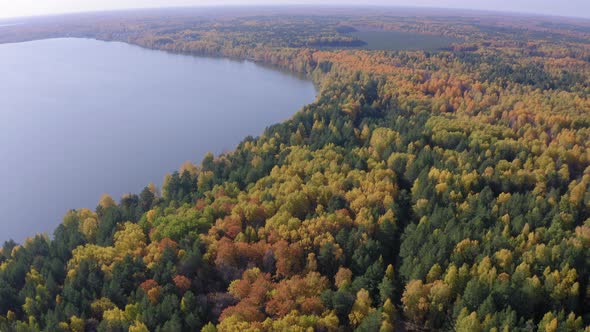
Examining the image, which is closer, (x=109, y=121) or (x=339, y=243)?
(x=339, y=243)

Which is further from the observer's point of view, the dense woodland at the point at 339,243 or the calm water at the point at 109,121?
the calm water at the point at 109,121

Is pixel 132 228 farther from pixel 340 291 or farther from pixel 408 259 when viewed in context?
pixel 408 259

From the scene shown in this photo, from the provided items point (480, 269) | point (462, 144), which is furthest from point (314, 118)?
point (480, 269)

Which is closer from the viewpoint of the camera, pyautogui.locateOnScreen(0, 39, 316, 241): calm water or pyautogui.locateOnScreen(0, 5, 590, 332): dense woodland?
pyautogui.locateOnScreen(0, 5, 590, 332): dense woodland
